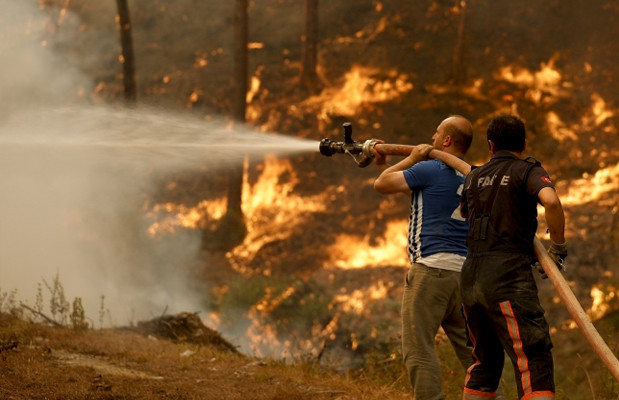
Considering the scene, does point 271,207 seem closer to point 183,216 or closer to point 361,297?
point 183,216

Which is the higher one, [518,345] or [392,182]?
Answer: [392,182]

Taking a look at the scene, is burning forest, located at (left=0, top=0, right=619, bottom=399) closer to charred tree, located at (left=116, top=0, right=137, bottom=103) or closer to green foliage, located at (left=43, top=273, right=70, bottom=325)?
charred tree, located at (left=116, top=0, right=137, bottom=103)

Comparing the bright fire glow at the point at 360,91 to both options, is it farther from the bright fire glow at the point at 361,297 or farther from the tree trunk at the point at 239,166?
the bright fire glow at the point at 361,297

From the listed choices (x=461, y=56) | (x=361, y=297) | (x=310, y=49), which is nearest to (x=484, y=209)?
(x=361, y=297)

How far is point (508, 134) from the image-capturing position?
4055mm

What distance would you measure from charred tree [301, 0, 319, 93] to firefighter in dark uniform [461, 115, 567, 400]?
1340 cm

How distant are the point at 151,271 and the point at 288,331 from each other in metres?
3.90

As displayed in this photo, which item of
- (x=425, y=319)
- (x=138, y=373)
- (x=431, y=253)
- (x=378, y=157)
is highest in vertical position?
(x=378, y=157)

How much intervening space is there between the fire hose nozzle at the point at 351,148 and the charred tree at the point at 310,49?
38.7 ft

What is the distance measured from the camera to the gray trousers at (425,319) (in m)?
4.47

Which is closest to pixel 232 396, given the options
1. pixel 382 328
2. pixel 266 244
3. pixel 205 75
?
pixel 382 328

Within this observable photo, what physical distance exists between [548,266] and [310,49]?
14117 millimetres

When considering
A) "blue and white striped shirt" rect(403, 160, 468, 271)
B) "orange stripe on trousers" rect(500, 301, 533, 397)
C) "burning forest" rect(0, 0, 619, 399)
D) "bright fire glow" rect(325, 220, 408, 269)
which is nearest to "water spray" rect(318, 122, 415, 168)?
"blue and white striped shirt" rect(403, 160, 468, 271)

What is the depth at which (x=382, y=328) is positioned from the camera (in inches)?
430
